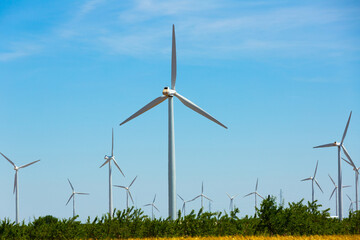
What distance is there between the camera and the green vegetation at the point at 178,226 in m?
31.5

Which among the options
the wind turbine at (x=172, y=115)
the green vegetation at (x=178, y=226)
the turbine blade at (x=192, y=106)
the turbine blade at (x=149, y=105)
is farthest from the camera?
the turbine blade at (x=149, y=105)

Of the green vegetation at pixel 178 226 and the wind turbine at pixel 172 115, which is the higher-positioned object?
the wind turbine at pixel 172 115

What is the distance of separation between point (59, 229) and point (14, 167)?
60756mm

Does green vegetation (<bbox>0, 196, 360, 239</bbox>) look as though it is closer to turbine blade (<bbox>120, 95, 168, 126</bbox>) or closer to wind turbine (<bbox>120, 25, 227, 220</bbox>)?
wind turbine (<bbox>120, 25, 227, 220</bbox>)

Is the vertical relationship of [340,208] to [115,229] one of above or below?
above

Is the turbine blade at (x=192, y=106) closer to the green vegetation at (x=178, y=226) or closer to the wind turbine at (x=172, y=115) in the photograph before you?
the wind turbine at (x=172, y=115)

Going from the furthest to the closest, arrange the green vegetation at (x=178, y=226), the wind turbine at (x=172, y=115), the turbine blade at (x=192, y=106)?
1. the turbine blade at (x=192, y=106)
2. the wind turbine at (x=172, y=115)
3. the green vegetation at (x=178, y=226)

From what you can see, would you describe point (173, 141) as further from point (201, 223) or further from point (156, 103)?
point (201, 223)

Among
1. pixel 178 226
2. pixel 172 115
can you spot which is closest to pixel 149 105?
pixel 172 115

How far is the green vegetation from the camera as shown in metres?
31.5

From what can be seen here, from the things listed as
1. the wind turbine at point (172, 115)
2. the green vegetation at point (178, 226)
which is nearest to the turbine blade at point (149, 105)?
the wind turbine at point (172, 115)

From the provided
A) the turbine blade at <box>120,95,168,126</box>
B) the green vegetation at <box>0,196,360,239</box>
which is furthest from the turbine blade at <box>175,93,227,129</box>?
the green vegetation at <box>0,196,360,239</box>

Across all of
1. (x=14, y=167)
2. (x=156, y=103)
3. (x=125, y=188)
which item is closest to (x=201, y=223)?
(x=156, y=103)

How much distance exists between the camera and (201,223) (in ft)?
108
